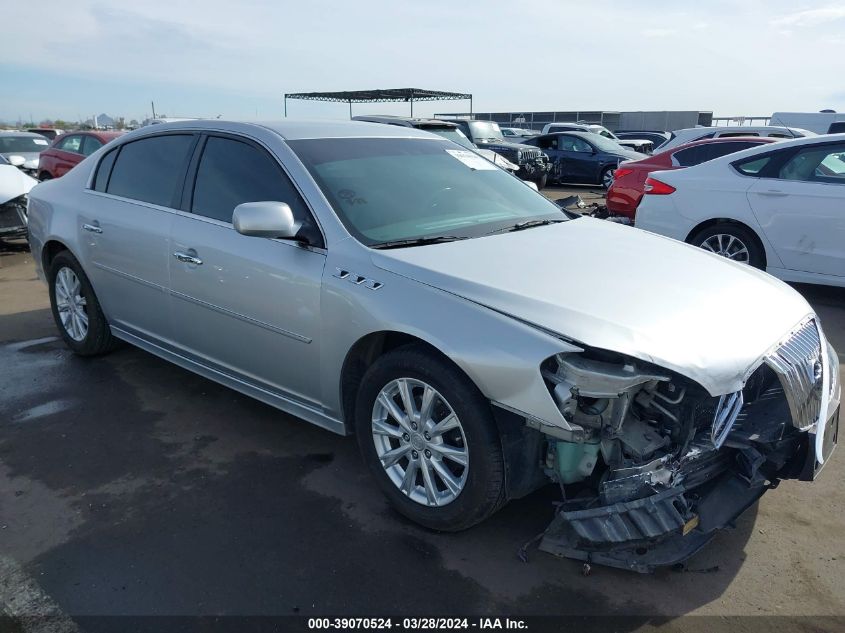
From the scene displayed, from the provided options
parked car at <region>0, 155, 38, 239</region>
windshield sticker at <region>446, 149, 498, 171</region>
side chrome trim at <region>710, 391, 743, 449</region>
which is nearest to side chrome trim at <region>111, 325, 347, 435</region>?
side chrome trim at <region>710, 391, 743, 449</region>

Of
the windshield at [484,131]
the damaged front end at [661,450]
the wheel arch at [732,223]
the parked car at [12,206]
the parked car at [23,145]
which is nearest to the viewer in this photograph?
the damaged front end at [661,450]

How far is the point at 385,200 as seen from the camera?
3320 millimetres

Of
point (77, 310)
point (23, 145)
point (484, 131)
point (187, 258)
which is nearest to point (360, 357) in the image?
point (187, 258)

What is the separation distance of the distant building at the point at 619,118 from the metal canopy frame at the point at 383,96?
22.8ft

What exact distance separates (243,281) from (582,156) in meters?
15.2

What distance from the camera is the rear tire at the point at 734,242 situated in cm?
630

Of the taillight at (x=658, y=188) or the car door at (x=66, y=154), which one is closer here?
the taillight at (x=658, y=188)

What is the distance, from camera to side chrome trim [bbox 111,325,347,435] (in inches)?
126

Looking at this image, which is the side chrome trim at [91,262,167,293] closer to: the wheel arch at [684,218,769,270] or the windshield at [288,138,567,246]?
the windshield at [288,138,567,246]

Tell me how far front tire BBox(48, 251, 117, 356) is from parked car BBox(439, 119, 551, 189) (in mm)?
11858

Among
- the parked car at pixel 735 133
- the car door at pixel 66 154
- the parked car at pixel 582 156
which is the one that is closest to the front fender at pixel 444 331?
the parked car at pixel 735 133

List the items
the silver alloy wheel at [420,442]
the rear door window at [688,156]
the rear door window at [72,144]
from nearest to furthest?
the silver alloy wheel at [420,442] → the rear door window at [688,156] → the rear door window at [72,144]

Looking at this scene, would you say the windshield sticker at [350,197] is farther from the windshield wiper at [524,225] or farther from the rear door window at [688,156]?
the rear door window at [688,156]

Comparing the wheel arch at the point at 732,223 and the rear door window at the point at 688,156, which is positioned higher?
the rear door window at the point at 688,156
